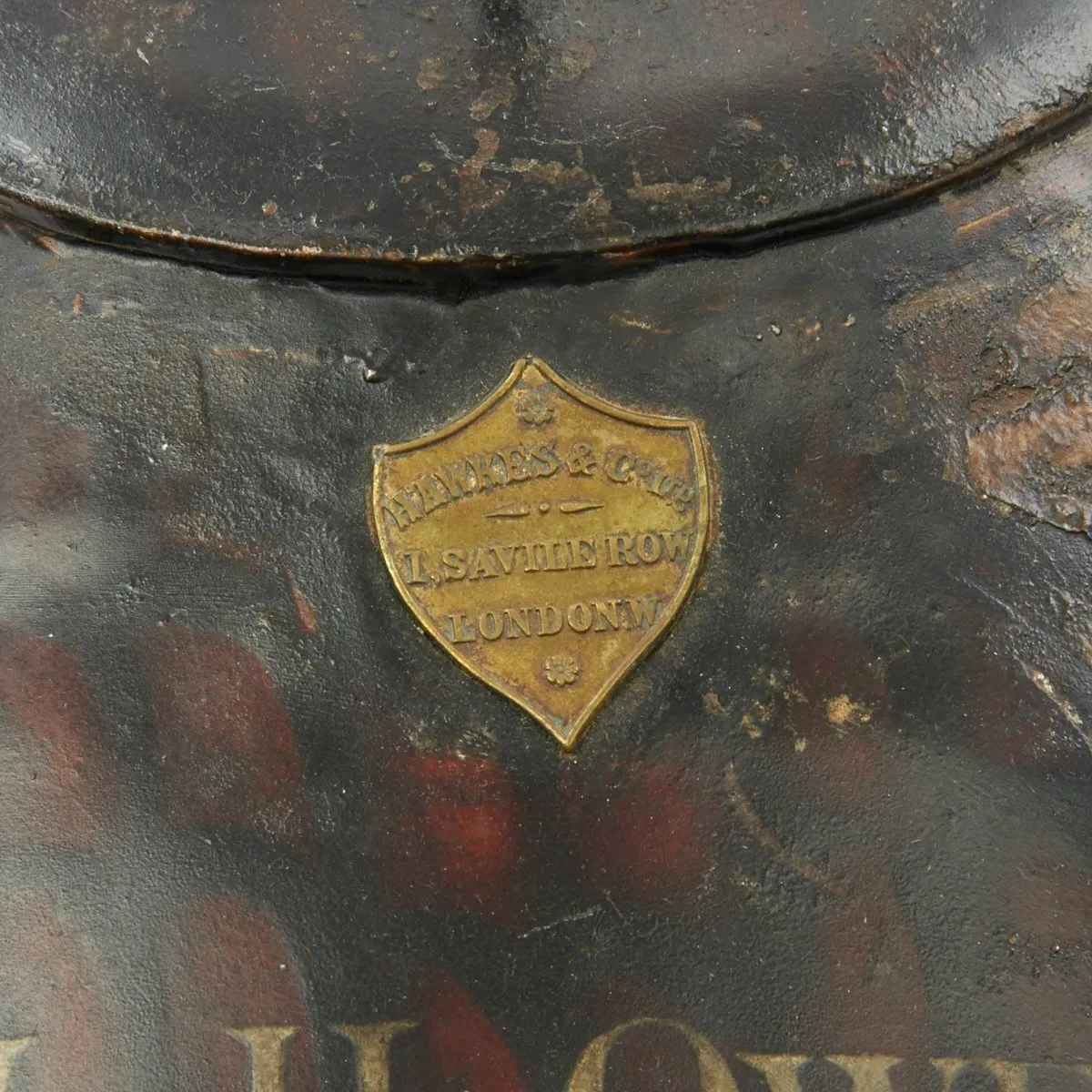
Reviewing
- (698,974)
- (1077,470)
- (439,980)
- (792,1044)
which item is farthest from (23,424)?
(1077,470)

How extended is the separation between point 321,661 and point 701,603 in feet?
1.51

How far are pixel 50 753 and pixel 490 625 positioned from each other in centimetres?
55

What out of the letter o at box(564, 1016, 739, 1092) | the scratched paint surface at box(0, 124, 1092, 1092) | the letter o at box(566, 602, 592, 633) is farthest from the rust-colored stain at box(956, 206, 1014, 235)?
the letter o at box(564, 1016, 739, 1092)

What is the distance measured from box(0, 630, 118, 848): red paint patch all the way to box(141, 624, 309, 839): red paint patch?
0.26ft

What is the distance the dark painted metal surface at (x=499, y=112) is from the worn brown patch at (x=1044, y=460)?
335 millimetres

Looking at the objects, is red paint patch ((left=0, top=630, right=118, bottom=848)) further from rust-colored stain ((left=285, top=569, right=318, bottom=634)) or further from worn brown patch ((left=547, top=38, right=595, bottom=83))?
worn brown patch ((left=547, top=38, right=595, bottom=83))

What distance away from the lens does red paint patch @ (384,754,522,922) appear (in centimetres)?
143

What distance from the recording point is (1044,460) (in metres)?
1.51

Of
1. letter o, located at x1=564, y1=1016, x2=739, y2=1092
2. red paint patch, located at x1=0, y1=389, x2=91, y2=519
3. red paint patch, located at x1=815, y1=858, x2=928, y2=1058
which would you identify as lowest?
letter o, located at x1=564, y1=1016, x2=739, y2=1092

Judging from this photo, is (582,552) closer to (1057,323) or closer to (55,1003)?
(1057,323)

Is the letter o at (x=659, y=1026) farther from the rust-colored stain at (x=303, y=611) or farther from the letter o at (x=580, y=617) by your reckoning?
the rust-colored stain at (x=303, y=611)

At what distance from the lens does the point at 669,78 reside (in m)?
1.62

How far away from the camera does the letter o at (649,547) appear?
58.2 inches

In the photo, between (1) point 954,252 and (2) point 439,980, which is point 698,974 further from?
(1) point 954,252
